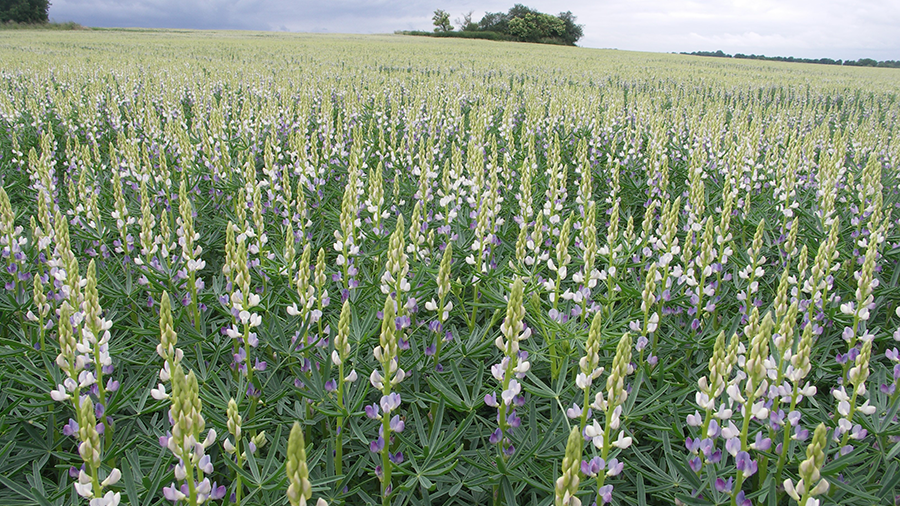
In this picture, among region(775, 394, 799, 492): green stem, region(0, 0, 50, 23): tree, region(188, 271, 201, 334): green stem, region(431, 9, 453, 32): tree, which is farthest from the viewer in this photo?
region(431, 9, 453, 32): tree

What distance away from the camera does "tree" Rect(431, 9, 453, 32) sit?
86688mm

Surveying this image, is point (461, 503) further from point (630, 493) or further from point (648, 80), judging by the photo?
point (648, 80)

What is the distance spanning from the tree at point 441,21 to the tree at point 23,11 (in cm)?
5653

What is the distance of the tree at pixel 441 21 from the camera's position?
86688mm

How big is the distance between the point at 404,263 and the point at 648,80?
2059cm

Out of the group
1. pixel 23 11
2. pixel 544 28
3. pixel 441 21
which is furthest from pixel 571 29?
pixel 23 11

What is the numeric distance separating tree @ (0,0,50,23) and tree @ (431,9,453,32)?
56.5 metres


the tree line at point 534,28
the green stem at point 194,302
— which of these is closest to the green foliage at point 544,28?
the tree line at point 534,28

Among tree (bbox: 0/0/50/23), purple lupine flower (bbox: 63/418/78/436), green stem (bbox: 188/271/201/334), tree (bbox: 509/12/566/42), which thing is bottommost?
purple lupine flower (bbox: 63/418/78/436)

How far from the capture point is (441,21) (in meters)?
86.7

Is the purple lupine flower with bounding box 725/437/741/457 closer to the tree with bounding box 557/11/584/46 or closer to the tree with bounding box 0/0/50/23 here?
the tree with bounding box 557/11/584/46

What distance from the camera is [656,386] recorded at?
259cm

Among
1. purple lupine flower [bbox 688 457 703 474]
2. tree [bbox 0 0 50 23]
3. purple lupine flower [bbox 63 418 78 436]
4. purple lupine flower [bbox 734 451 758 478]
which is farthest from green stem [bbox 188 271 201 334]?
A: tree [bbox 0 0 50 23]

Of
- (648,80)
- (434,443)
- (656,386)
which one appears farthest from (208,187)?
(648,80)
